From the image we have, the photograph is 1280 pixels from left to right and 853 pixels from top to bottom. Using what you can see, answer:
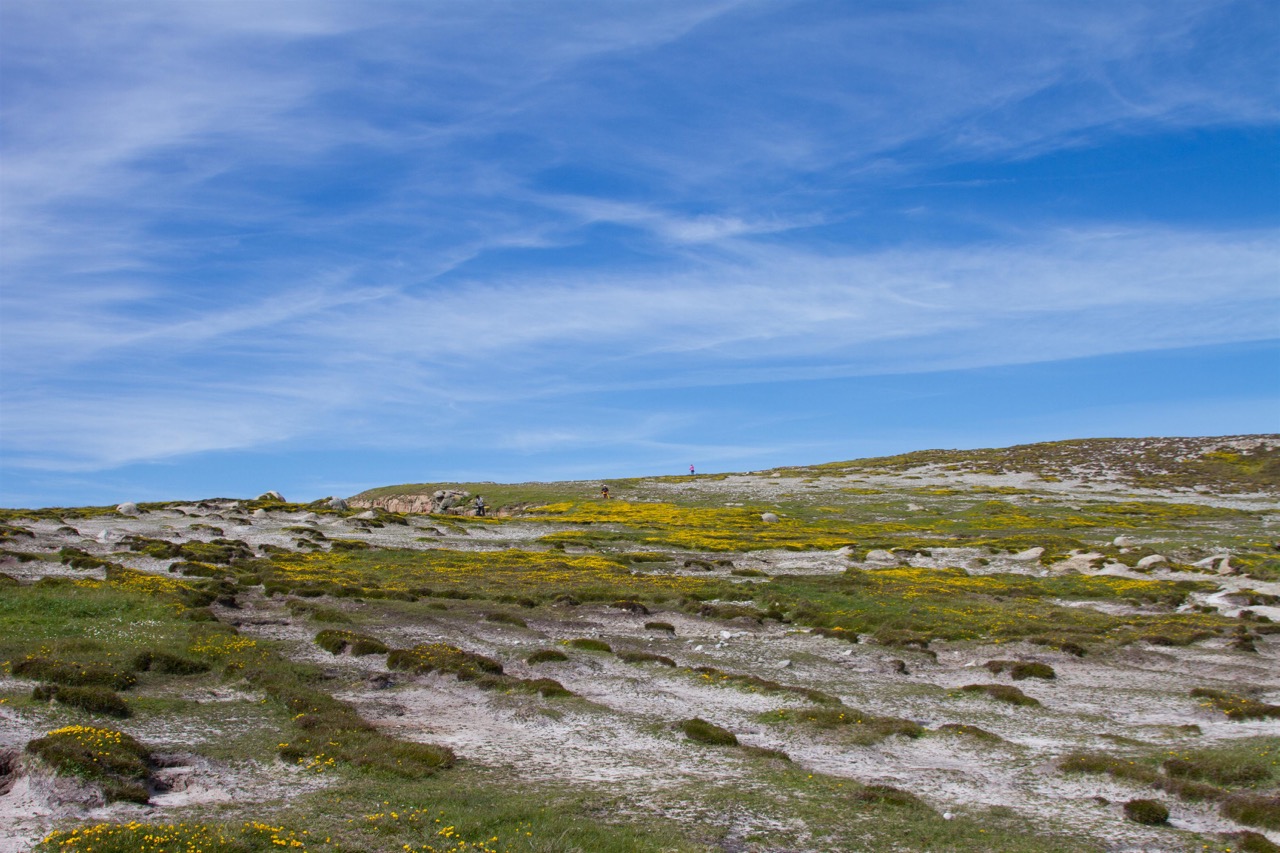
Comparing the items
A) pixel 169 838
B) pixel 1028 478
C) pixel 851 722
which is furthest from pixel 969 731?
pixel 1028 478

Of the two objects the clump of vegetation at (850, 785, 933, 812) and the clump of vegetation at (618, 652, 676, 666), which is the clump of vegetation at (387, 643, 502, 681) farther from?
the clump of vegetation at (850, 785, 933, 812)

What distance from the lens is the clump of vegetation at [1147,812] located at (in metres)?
19.8

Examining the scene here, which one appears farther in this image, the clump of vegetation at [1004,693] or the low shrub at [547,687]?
the clump of vegetation at [1004,693]

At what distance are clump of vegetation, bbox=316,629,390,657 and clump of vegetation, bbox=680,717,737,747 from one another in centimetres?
1474

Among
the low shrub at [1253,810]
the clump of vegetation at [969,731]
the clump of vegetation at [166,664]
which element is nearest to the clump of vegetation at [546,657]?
the clump of vegetation at [166,664]

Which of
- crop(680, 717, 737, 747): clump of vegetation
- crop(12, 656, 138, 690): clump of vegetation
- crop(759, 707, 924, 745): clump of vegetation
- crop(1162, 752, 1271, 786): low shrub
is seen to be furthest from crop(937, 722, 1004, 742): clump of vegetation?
crop(12, 656, 138, 690): clump of vegetation

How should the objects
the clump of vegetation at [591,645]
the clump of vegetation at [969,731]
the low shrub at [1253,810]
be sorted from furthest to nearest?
the clump of vegetation at [591,645] → the clump of vegetation at [969,731] → the low shrub at [1253,810]

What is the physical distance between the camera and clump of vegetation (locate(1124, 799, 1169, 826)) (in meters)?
19.8

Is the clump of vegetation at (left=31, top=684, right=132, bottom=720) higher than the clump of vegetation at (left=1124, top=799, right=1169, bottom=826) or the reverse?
higher

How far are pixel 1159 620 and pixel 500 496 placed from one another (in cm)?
10686

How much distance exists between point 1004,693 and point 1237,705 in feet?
25.1

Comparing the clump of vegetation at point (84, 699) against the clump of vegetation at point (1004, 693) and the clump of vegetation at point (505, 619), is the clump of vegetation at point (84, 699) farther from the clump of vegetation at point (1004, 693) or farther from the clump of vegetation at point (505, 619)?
the clump of vegetation at point (1004, 693)

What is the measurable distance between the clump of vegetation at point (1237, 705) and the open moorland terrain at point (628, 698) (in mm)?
129

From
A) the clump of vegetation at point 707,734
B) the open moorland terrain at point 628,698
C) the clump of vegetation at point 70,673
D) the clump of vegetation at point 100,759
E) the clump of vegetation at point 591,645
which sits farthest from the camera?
the clump of vegetation at point 591,645
